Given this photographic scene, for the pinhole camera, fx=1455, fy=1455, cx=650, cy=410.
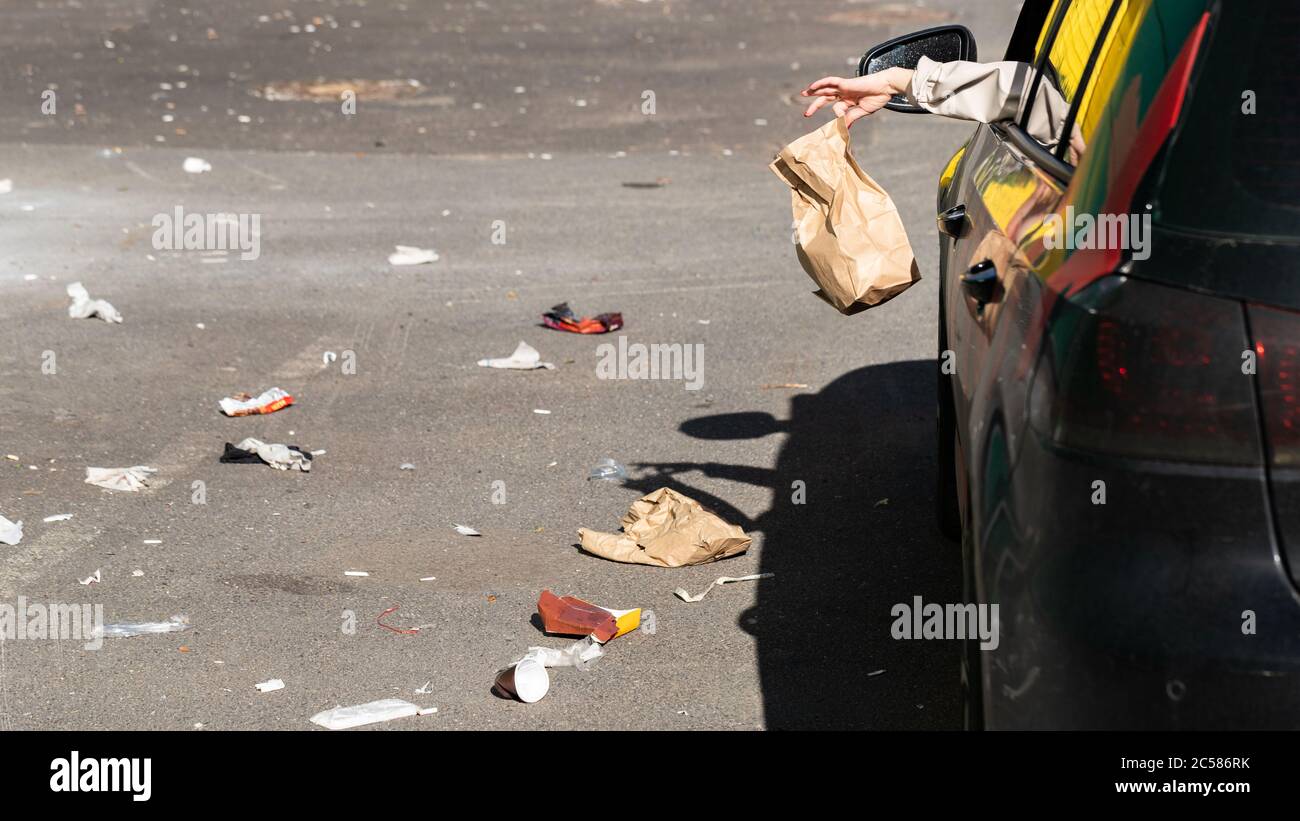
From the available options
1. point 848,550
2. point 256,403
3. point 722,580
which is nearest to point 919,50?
point 848,550

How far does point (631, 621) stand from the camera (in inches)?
184

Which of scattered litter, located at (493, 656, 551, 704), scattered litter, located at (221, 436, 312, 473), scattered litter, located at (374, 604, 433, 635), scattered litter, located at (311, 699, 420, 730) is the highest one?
scattered litter, located at (221, 436, 312, 473)

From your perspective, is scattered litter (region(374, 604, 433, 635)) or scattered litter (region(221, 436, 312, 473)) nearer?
scattered litter (region(374, 604, 433, 635))

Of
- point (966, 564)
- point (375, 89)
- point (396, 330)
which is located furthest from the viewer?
point (375, 89)

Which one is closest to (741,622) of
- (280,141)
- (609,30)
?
(280,141)

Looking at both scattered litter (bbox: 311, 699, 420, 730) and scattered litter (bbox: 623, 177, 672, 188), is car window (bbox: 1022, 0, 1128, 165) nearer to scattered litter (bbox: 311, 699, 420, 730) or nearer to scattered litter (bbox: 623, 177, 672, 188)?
scattered litter (bbox: 311, 699, 420, 730)

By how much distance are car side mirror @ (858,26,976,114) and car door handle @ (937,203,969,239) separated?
0.53 meters

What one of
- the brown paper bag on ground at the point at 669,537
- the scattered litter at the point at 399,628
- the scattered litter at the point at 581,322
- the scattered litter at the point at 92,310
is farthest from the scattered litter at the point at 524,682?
the scattered litter at the point at 92,310

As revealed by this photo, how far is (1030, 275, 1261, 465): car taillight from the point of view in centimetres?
224

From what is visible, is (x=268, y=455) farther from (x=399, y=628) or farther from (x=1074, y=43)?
(x=1074, y=43)

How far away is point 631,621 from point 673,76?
1279cm

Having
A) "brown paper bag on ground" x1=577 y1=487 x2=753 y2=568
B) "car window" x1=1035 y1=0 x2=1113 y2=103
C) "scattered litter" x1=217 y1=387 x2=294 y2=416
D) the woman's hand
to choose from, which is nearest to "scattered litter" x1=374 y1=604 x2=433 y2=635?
"brown paper bag on ground" x1=577 y1=487 x2=753 y2=568

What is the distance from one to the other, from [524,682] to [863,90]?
2014mm
